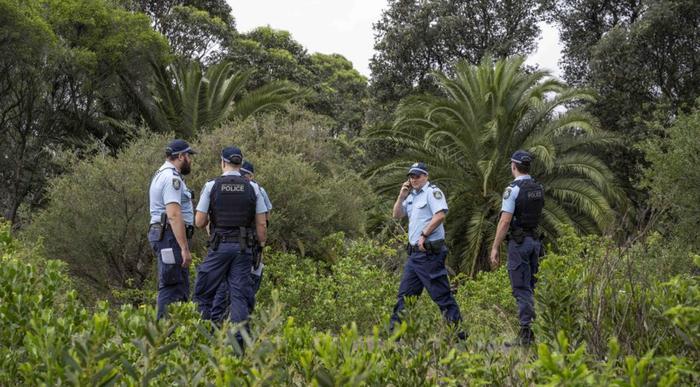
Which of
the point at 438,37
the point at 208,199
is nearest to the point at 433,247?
the point at 208,199

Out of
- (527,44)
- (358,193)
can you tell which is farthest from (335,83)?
(358,193)

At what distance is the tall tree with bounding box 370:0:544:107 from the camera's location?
21172 mm

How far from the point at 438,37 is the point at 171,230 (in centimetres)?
1717

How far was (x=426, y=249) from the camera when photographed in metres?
5.88

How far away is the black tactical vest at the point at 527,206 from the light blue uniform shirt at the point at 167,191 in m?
3.03

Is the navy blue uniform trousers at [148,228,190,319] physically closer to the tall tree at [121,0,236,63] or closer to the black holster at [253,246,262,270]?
the black holster at [253,246,262,270]

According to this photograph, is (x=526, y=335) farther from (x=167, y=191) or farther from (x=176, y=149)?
(x=176, y=149)

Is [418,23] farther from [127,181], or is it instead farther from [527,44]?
[127,181]

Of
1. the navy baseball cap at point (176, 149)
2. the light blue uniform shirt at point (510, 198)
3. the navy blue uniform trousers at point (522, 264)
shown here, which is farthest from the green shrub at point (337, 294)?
the navy baseball cap at point (176, 149)

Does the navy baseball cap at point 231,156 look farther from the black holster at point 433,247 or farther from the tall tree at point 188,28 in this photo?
the tall tree at point 188,28

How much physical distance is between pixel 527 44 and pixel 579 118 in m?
8.65

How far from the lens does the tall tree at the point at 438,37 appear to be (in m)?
21.2

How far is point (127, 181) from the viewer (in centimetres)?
964

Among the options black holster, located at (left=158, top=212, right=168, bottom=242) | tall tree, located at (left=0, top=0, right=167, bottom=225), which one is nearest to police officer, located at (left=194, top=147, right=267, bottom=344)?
black holster, located at (left=158, top=212, right=168, bottom=242)
